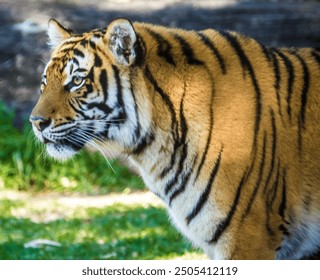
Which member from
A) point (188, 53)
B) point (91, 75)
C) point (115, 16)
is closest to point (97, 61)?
point (91, 75)

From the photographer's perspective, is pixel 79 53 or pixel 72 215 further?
pixel 72 215

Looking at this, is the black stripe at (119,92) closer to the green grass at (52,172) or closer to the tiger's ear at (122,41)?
the tiger's ear at (122,41)

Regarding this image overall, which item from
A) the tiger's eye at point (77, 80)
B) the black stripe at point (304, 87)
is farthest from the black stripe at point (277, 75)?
the tiger's eye at point (77, 80)

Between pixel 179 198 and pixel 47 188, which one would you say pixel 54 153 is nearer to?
pixel 179 198

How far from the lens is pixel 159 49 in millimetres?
3770

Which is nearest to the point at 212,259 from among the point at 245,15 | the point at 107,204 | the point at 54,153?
the point at 54,153

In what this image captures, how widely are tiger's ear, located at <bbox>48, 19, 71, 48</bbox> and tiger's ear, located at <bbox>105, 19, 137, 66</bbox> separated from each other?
0.35m

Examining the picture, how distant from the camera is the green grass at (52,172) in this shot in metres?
6.48

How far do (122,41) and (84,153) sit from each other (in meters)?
3.04

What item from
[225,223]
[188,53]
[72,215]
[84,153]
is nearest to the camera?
[225,223]

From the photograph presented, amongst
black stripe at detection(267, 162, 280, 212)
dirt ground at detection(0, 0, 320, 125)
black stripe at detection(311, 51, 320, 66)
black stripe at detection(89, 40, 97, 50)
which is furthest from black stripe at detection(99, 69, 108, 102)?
dirt ground at detection(0, 0, 320, 125)

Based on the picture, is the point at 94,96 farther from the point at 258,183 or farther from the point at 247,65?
the point at 258,183

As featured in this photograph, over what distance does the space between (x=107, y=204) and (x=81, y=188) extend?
36 centimetres

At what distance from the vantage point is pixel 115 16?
6.84 meters
